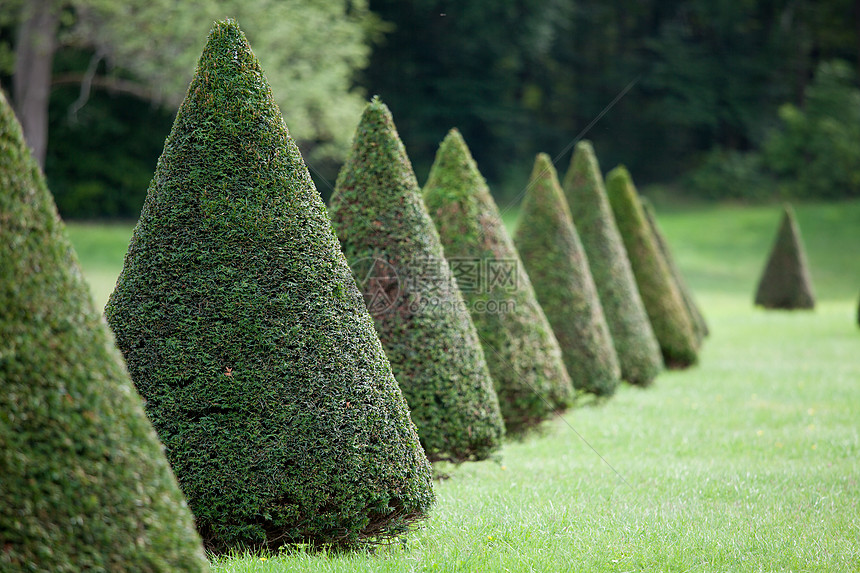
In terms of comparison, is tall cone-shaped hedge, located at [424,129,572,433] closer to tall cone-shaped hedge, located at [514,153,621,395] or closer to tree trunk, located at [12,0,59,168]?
tall cone-shaped hedge, located at [514,153,621,395]

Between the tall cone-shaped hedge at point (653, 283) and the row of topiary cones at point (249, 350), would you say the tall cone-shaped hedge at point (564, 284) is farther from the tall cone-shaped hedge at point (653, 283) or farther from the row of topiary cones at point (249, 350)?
the tall cone-shaped hedge at point (653, 283)

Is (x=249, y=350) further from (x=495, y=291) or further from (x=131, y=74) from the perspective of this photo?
(x=131, y=74)

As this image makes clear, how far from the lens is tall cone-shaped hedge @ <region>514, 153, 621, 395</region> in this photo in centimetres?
941

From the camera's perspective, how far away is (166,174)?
176 inches

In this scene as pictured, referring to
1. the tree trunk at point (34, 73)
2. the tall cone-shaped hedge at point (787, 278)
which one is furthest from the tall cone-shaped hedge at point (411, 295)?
the tree trunk at point (34, 73)

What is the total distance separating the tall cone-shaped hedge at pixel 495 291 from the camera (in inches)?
304

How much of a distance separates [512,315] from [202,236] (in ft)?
13.5

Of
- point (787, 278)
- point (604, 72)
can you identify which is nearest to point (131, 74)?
point (787, 278)

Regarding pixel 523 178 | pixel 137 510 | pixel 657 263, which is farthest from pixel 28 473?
pixel 523 178

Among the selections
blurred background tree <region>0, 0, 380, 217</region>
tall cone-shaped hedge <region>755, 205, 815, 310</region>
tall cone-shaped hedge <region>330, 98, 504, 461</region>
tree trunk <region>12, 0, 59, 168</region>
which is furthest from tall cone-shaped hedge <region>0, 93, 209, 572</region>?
tree trunk <region>12, 0, 59, 168</region>

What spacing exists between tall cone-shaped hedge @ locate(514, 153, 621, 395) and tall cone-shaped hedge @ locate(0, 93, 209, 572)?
697 cm

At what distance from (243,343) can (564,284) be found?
5808 millimetres

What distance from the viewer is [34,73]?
24781mm

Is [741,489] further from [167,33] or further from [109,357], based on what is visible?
[167,33]
